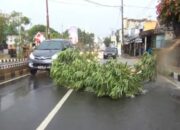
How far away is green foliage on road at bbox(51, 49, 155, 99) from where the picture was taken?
1518 centimetres

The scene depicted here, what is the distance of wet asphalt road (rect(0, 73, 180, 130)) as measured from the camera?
10.2 m

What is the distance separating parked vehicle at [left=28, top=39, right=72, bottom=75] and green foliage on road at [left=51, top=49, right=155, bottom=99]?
5179 mm

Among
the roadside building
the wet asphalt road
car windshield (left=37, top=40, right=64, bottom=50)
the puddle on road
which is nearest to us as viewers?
the wet asphalt road

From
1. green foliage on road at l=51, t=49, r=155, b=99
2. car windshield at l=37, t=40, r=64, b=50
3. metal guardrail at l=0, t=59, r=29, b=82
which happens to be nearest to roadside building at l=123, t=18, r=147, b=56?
metal guardrail at l=0, t=59, r=29, b=82

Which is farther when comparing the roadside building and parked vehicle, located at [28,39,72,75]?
the roadside building

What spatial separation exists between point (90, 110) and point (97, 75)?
11.6 ft

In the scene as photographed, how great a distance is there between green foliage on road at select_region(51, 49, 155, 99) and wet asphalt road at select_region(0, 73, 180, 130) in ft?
1.16

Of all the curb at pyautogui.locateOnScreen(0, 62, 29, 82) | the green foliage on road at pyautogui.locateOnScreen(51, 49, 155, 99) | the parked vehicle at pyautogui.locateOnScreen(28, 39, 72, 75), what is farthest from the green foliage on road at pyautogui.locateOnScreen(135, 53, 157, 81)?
the curb at pyautogui.locateOnScreen(0, 62, 29, 82)

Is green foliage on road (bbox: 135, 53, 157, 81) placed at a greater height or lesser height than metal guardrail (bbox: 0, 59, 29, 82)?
greater

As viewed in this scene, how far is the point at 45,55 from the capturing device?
25031mm

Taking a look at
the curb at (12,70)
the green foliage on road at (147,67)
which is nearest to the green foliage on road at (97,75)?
the green foliage on road at (147,67)

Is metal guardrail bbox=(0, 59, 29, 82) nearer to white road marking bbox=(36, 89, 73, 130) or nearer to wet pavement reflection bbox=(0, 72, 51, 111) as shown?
wet pavement reflection bbox=(0, 72, 51, 111)

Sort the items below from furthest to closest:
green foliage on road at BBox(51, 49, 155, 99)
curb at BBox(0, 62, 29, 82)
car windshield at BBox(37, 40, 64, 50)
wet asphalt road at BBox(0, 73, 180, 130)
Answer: car windshield at BBox(37, 40, 64, 50) → curb at BBox(0, 62, 29, 82) → green foliage on road at BBox(51, 49, 155, 99) → wet asphalt road at BBox(0, 73, 180, 130)

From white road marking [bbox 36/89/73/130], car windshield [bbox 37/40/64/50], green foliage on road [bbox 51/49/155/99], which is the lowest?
white road marking [bbox 36/89/73/130]
